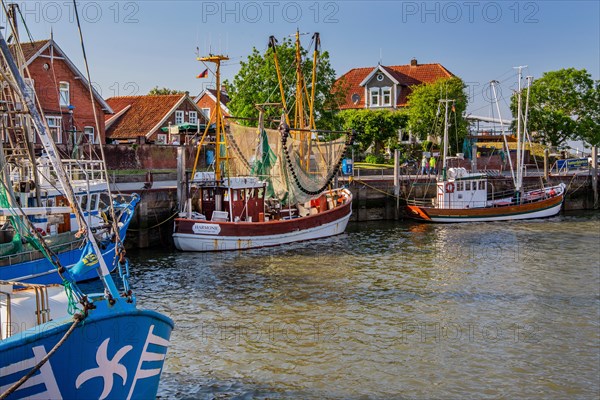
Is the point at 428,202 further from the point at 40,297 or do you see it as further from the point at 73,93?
the point at 40,297

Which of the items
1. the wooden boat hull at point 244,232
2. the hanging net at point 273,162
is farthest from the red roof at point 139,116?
the wooden boat hull at point 244,232

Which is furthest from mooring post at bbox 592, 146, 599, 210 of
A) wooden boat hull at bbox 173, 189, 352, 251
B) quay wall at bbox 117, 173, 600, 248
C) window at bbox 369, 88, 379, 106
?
window at bbox 369, 88, 379, 106

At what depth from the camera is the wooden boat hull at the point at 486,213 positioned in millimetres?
38500

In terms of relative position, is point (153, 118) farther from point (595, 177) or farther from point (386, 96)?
point (595, 177)

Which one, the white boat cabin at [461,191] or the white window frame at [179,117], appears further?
the white window frame at [179,117]

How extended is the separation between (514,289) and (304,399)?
419 inches

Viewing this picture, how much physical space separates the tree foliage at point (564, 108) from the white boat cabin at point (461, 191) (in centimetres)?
2086

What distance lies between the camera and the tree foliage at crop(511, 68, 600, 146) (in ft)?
190

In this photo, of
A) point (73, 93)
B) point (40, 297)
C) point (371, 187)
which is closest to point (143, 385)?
point (40, 297)

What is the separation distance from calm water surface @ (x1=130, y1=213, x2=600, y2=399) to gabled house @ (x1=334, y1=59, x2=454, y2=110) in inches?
1398

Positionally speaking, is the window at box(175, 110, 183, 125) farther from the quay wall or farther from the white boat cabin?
the white boat cabin

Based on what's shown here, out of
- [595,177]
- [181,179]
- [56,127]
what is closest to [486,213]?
[595,177]

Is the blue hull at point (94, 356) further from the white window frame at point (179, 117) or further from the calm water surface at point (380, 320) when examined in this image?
the white window frame at point (179, 117)

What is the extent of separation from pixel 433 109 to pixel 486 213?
17.6m
